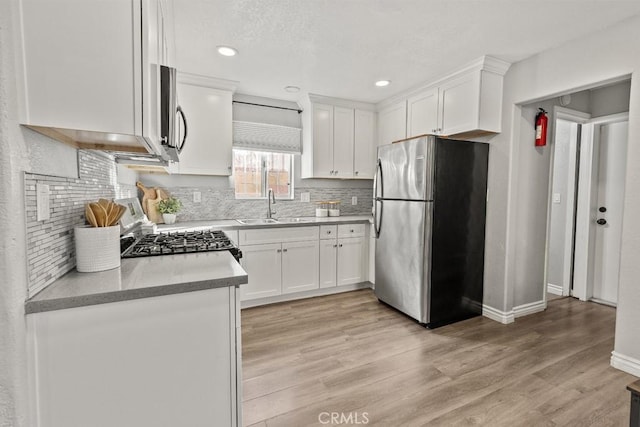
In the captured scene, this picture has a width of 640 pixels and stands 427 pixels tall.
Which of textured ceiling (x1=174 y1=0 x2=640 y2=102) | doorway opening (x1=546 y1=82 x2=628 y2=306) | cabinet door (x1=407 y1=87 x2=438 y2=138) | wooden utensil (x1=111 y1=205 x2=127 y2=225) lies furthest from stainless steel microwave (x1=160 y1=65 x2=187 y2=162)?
doorway opening (x1=546 y1=82 x2=628 y2=306)

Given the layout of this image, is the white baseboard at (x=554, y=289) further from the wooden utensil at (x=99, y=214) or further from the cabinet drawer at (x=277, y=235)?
the wooden utensil at (x=99, y=214)

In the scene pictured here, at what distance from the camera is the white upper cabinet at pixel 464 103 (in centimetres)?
262

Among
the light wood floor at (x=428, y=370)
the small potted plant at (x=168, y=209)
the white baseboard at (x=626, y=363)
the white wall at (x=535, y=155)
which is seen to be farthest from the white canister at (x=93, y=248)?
the white baseboard at (x=626, y=363)

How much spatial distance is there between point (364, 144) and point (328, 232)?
53.0 inches

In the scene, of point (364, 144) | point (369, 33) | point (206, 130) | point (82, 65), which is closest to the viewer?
point (82, 65)

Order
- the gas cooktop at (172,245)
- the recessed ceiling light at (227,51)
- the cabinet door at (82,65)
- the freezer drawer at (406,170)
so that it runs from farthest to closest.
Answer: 1. the freezer drawer at (406,170)
2. the recessed ceiling light at (227,51)
3. the gas cooktop at (172,245)
4. the cabinet door at (82,65)

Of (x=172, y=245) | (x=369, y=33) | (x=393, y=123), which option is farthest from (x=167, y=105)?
(x=393, y=123)

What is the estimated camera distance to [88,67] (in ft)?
3.02

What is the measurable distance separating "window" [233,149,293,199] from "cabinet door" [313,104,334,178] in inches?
17.1

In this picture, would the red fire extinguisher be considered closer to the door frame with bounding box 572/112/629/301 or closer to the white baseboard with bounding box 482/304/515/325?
the door frame with bounding box 572/112/629/301

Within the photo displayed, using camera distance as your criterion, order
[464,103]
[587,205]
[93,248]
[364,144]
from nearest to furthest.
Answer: [93,248] < [464,103] < [587,205] < [364,144]

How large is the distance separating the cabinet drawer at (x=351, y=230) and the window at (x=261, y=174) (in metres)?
0.87

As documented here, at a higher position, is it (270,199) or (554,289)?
(270,199)

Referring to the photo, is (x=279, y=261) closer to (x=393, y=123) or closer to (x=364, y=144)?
(x=364, y=144)
